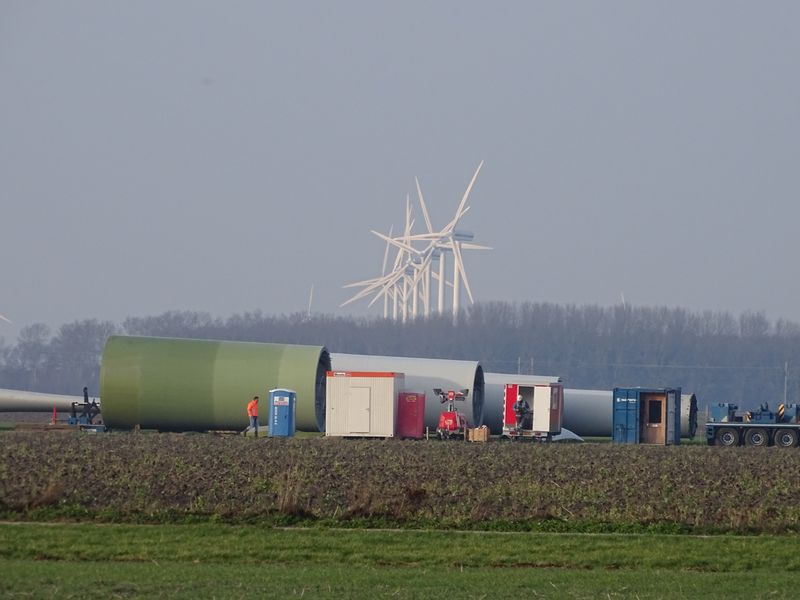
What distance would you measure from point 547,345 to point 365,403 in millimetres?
120565

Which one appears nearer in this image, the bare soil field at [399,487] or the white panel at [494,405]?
the bare soil field at [399,487]

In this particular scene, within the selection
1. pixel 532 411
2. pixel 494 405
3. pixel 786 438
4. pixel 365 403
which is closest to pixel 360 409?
pixel 365 403

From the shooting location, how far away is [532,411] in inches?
2046

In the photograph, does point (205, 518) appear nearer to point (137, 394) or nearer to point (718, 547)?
point (718, 547)

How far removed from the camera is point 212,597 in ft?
51.7

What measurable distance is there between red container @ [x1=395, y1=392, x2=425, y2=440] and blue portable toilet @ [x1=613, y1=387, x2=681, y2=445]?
8.51 meters

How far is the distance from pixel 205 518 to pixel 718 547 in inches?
364

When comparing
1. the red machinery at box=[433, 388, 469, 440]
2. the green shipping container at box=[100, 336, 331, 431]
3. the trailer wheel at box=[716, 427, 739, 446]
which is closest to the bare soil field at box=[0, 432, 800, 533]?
the green shipping container at box=[100, 336, 331, 431]

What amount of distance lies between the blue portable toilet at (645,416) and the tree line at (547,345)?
93823mm

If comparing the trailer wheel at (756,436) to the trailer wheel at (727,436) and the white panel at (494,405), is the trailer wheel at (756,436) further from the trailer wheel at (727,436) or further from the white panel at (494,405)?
the white panel at (494,405)

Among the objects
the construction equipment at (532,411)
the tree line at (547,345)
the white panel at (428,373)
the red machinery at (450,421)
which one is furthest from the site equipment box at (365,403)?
the tree line at (547,345)

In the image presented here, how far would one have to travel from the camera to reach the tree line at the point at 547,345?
151 meters

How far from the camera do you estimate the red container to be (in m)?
49.0

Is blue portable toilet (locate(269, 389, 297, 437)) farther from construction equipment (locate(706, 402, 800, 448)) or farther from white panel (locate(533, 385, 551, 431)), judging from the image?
construction equipment (locate(706, 402, 800, 448))
